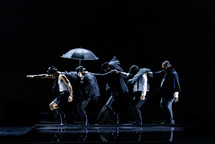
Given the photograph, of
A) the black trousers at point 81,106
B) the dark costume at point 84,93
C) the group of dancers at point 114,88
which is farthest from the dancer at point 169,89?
the black trousers at point 81,106

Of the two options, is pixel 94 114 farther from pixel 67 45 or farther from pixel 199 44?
pixel 199 44

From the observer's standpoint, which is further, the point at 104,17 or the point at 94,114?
the point at 104,17

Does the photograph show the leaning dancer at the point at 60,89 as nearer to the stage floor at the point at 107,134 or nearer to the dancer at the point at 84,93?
the dancer at the point at 84,93

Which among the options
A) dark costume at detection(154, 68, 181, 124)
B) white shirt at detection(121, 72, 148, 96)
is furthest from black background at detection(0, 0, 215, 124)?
white shirt at detection(121, 72, 148, 96)

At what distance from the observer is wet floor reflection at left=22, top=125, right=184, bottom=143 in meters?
5.68

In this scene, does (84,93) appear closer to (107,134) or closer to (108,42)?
(107,134)

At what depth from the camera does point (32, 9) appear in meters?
10.6

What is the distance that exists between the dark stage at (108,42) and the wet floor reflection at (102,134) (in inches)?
111

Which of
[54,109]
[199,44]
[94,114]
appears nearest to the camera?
[54,109]

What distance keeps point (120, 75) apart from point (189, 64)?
160 inches

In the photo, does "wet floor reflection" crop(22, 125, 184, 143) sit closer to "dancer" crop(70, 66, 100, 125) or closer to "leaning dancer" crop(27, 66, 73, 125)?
"dancer" crop(70, 66, 100, 125)

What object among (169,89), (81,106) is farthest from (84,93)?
(169,89)

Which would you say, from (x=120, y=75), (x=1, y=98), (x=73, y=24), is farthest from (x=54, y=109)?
(x=73, y=24)

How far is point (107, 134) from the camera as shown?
646cm
